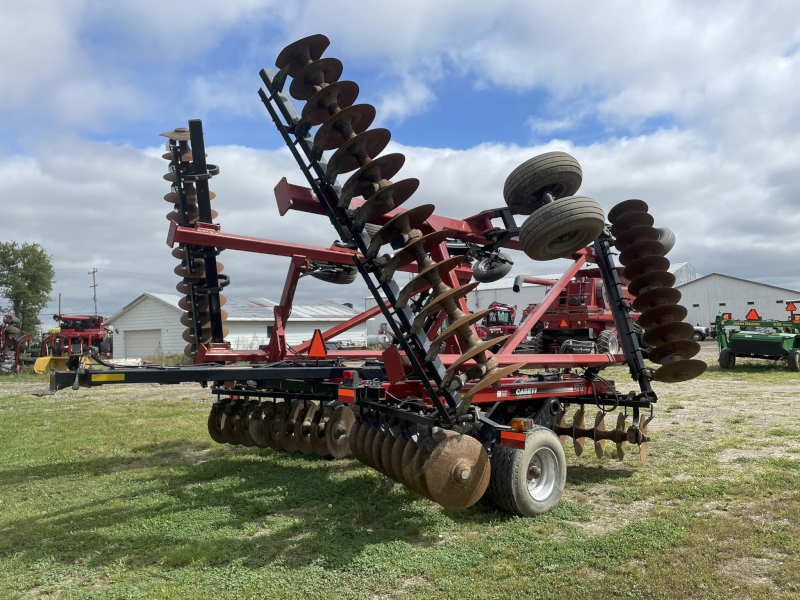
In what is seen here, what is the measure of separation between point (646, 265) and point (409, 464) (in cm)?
355

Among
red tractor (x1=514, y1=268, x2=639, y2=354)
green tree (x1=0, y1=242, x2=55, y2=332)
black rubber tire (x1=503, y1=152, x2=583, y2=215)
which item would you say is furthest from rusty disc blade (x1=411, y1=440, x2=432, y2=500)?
green tree (x1=0, y1=242, x2=55, y2=332)

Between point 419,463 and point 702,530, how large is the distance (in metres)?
2.20

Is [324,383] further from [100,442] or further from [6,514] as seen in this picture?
[100,442]

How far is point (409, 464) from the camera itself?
439 cm

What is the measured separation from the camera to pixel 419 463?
13.9 ft

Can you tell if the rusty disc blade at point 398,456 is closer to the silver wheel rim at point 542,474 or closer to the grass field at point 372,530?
the grass field at point 372,530

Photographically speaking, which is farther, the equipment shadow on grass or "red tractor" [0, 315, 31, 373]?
"red tractor" [0, 315, 31, 373]

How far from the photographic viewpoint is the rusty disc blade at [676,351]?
6.13 metres

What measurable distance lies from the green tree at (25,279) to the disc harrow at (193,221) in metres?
37.9

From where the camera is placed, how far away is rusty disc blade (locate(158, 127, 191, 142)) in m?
6.70

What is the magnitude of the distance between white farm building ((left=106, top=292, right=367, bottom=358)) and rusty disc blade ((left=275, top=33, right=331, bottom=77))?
2767 cm

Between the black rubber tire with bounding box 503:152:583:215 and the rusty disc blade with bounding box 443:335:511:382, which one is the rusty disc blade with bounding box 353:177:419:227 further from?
the black rubber tire with bounding box 503:152:583:215

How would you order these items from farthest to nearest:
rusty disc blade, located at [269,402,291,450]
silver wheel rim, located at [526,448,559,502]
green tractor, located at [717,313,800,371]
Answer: green tractor, located at [717,313,800,371] < rusty disc blade, located at [269,402,291,450] < silver wheel rim, located at [526,448,559,502]

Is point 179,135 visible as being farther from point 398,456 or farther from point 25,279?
point 25,279
